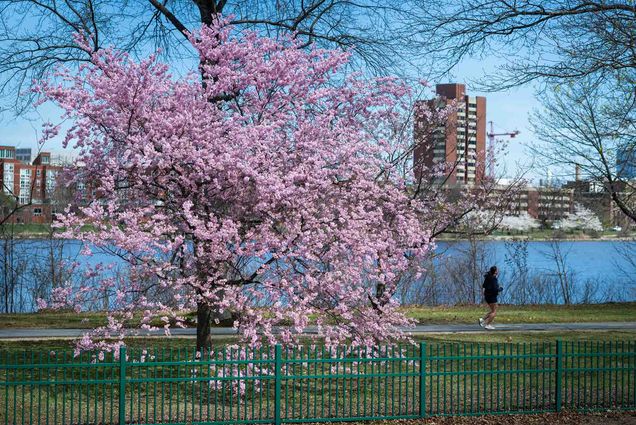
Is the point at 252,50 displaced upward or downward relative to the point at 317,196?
upward

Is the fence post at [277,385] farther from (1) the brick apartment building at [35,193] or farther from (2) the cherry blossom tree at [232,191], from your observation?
(1) the brick apartment building at [35,193]

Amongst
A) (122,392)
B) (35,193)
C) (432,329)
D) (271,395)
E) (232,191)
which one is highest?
(35,193)

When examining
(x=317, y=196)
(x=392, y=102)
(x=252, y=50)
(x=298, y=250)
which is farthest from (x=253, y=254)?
(x=392, y=102)

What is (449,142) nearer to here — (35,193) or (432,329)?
(432,329)

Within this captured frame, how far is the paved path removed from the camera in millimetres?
23125

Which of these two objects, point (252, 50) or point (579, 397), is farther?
point (252, 50)

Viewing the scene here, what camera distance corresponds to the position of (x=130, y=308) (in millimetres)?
14289

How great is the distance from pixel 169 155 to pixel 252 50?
9.81 feet

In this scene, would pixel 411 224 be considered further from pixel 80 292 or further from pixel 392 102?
pixel 80 292

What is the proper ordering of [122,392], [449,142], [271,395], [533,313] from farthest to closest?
[533,313] → [449,142] → [271,395] → [122,392]

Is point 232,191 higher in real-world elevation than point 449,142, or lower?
lower

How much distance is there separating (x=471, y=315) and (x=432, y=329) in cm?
533

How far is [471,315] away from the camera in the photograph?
98.5ft

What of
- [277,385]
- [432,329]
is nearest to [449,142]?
[432,329]
